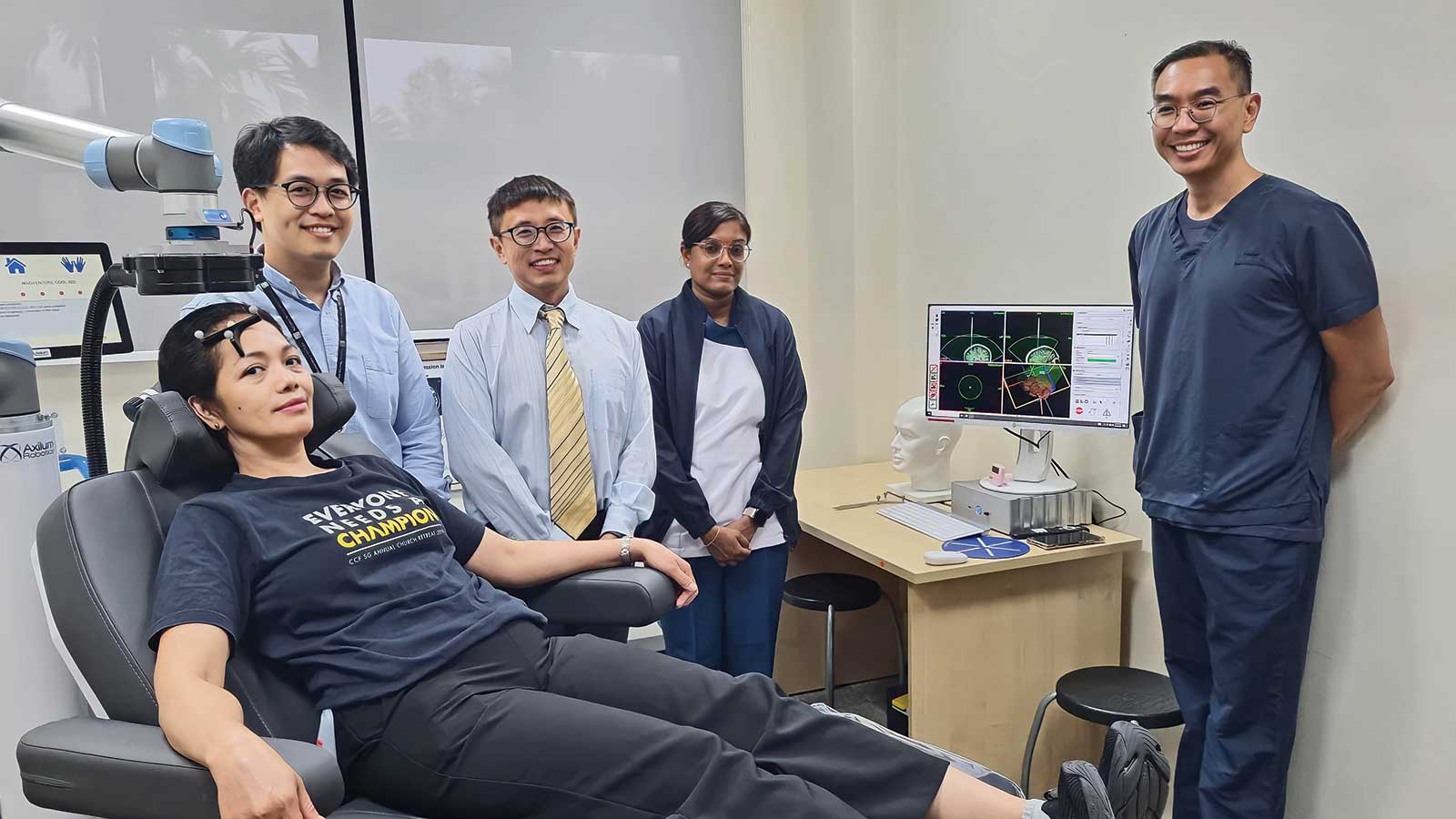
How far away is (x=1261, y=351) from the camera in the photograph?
1.74 meters

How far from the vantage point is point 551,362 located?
6.60 feet

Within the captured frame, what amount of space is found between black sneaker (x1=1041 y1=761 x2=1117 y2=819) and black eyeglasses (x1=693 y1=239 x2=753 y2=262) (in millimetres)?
1416

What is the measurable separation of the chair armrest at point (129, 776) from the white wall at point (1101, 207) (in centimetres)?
189

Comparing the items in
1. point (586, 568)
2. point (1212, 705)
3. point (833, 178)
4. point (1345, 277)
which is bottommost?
point (1212, 705)

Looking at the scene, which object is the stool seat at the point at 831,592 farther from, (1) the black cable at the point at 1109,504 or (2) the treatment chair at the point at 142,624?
(2) the treatment chair at the point at 142,624

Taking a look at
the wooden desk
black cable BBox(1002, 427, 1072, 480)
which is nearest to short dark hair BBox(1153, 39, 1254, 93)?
black cable BBox(1002, 427, 1072, 480)

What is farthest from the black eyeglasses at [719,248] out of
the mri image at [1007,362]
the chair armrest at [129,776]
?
the chair armrest at [129,776]

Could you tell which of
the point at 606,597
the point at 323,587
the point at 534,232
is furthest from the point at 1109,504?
the point at 323,587

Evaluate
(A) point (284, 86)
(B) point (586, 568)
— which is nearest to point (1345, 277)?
(B) point (586, 568)

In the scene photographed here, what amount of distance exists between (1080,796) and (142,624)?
1283mm

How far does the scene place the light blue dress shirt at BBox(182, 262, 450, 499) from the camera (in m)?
1.78

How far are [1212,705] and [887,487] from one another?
121cm

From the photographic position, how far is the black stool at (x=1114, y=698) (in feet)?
6.48

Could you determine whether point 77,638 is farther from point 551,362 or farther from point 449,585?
point 551,362
